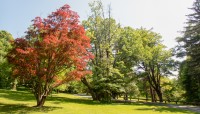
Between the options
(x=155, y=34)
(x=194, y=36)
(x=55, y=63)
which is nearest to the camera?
(x=55, y=63)

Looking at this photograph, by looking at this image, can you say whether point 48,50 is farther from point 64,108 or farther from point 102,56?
point 102,56

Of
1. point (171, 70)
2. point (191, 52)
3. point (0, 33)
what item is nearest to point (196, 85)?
point (171, 70)

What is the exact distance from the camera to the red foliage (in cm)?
1878

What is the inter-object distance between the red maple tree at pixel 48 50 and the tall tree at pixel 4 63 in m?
2.09

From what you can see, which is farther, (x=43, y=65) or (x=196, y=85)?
(x=196, y=85)

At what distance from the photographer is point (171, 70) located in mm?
43188

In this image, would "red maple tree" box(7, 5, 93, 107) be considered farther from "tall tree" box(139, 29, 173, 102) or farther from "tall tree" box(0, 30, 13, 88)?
"tall tree" box(139, 29, 173, 102)

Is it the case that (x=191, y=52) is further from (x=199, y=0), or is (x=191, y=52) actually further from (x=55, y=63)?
(x=55, y=63)

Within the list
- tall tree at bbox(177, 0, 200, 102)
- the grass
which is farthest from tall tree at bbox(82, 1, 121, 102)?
tall tree at bbox(177, 0, 200, 102)

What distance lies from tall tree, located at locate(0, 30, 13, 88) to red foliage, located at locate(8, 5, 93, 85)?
6.93ft

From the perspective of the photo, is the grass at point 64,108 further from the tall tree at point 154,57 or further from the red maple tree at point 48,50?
the tall tree at point 154,57

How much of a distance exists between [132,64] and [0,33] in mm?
40997

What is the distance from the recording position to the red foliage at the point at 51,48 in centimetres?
1878

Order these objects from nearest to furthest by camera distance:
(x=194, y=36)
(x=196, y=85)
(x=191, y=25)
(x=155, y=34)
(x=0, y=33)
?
(x=194, y=36)
(x=191, y=25)
(x=196, y=85)
(x=155, y=34)
(x=0, y=33)
